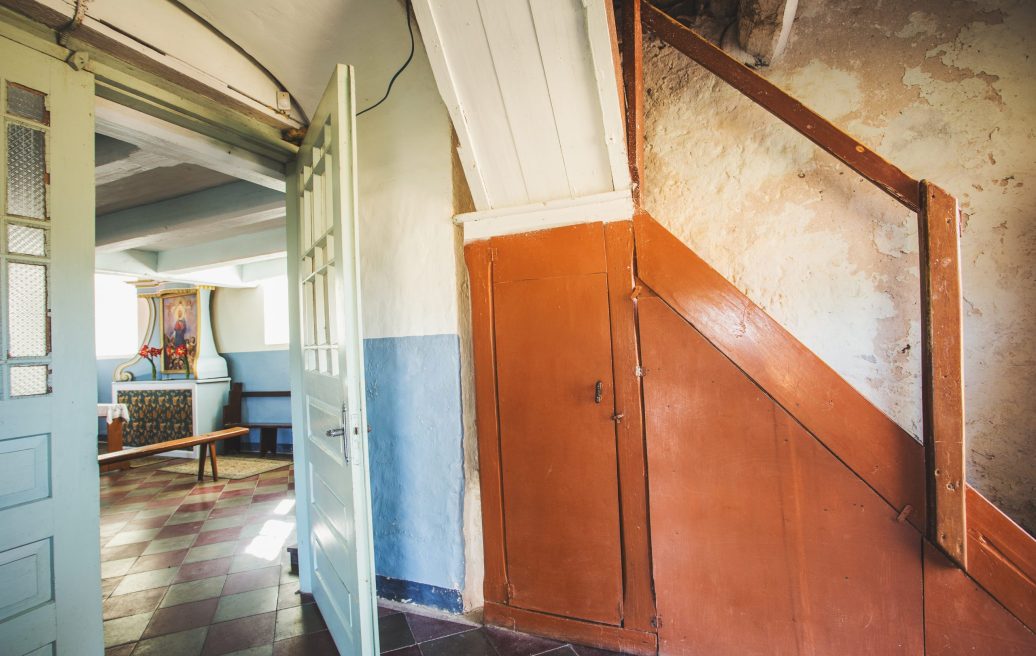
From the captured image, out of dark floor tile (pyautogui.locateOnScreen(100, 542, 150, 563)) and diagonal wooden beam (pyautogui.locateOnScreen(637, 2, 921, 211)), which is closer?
diagonal wooden beam (pyautogui.locateOnScreen(637, 2, 921, 211))

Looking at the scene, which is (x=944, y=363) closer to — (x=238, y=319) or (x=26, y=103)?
(x=26, y=103)

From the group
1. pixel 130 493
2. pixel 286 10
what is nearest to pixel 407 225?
pixel 286 10

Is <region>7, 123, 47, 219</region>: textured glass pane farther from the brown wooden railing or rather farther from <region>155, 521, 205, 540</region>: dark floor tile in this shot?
<region>155, 521, 205, 540</region>: dark floor tile

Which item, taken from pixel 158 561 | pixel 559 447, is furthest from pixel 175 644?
pixel 559 447

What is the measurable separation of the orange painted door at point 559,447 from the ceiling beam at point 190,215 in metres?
2.91

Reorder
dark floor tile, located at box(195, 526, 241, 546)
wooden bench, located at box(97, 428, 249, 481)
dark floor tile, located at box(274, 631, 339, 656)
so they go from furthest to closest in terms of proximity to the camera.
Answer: wooden bench, located at box(97, 428, 249, 481) → dark floor tile, located at box(195, 526, 241, 546) → dark floor tile, located at box(274, 631, 339, 656)

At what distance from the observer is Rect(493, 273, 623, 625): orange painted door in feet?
6.33

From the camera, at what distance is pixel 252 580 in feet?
8.77

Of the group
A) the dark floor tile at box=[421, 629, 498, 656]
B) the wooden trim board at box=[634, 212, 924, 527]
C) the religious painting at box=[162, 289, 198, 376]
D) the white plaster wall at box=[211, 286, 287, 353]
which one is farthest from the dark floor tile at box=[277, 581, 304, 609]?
the religious painting at box=[162, 289, 198, 376]

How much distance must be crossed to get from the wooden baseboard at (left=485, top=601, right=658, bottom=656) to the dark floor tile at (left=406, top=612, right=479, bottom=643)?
6.0 inches

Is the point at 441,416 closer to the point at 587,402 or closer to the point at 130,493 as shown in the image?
the point at 587,402

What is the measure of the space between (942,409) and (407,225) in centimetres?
233

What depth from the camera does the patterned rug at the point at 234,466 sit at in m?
5.34

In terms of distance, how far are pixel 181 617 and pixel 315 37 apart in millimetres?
3130
